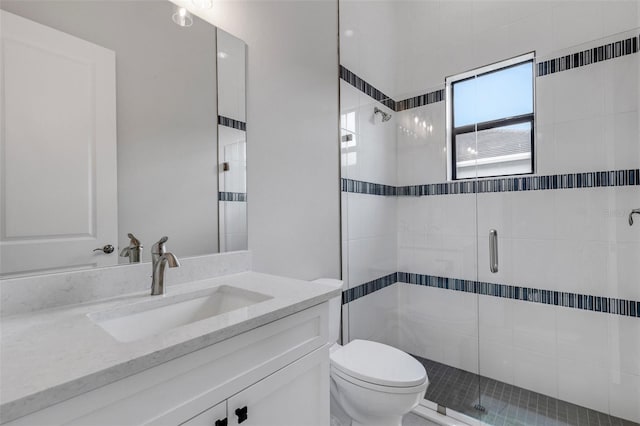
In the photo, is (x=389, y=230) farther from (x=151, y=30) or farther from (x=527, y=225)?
(x=151, y=30)

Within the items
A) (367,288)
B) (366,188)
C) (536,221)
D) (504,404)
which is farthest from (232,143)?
(504,404)

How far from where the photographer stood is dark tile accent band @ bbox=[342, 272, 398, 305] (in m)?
2.02

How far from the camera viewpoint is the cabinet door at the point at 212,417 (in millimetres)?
650

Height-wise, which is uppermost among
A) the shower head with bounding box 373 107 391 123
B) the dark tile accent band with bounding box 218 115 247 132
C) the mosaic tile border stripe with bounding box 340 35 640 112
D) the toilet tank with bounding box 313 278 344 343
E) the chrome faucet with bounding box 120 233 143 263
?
the mosaic tile border stripe with bounding box 340 35 640 112

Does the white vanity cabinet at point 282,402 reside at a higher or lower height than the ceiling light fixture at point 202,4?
lower

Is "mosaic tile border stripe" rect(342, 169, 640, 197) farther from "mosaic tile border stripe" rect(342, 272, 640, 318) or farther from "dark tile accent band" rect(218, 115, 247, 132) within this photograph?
"dark tile accent band" rect(218, 115, 247, 132)

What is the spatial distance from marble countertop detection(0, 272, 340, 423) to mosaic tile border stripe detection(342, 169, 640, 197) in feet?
4.55

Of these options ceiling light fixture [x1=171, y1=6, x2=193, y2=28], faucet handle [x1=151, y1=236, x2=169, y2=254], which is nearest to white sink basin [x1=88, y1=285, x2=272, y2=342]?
faucet handle [x1=151, y1=236, x2=169, y2=254]

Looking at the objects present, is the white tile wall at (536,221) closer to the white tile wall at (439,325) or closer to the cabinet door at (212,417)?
the white tile wall at (439,325)

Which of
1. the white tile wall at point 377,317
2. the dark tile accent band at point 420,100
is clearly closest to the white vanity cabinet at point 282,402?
the white tile wall at point 377,317

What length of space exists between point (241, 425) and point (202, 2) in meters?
1.47

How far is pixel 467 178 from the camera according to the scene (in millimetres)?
2182

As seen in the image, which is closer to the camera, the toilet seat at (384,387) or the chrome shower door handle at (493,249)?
the toilet seat at (384,387)

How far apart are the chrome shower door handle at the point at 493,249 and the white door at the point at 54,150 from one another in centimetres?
215
